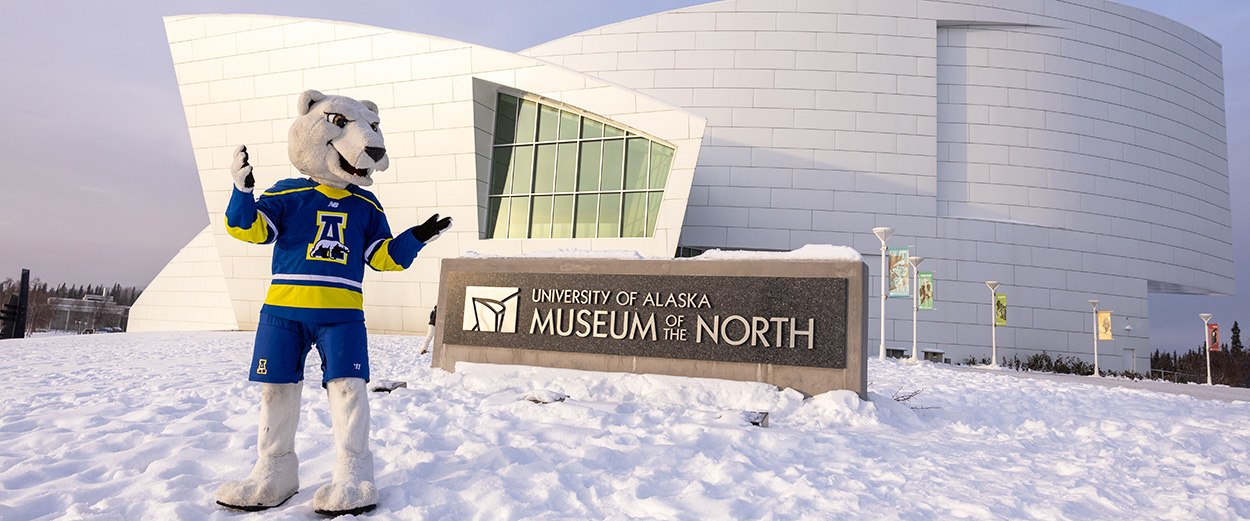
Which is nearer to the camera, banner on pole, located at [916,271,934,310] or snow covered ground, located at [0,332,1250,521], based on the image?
snow covered ground, located at [0,332,1250,521]

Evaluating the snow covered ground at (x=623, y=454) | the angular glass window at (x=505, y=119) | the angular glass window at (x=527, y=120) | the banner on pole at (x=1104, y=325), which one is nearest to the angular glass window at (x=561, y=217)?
the angular glass window at (x=527, y=120)

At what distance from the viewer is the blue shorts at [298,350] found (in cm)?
325

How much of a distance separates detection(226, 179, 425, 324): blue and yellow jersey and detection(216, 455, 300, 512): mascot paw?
2.58 ft

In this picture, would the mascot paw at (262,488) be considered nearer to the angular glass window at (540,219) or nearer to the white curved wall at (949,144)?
the angular glass window at (540,219)

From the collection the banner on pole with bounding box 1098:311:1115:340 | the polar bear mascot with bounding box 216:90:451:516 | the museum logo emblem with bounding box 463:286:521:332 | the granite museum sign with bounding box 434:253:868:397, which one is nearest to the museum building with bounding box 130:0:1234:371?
the banner on pole with bounding box 1098:311:1115:340

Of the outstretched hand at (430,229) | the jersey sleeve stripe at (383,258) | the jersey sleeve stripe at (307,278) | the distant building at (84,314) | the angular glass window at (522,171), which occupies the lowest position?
the distant building at (84,314)

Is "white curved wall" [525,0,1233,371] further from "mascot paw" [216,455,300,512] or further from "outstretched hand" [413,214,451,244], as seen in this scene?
"mascot paw" [216,455,300,512]

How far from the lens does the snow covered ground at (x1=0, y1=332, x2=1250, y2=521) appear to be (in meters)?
3.29

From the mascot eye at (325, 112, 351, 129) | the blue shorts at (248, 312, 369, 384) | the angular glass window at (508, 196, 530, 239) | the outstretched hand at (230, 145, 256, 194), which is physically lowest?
the blue shorts at (248, 312, 369, 384)

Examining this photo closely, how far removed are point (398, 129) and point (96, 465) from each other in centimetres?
1520

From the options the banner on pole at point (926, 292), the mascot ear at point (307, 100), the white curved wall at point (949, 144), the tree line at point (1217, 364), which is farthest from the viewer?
the tree line at point (1217, 364)

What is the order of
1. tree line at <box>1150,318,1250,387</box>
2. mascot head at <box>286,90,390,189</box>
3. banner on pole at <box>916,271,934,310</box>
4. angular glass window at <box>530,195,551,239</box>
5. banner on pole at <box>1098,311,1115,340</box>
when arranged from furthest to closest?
tree line at <box>1150,318,1250,387</box>
banner on pole at <box>1098,311,1115,340</box>
banner on pole at <box>916,271,934,310</box>
angular glass window at <box>530,195,551,239</box>
mascot head at <box>286,90,390,189</box>

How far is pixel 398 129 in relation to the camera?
691 inches

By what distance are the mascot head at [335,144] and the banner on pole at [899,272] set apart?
17817 millimetres
